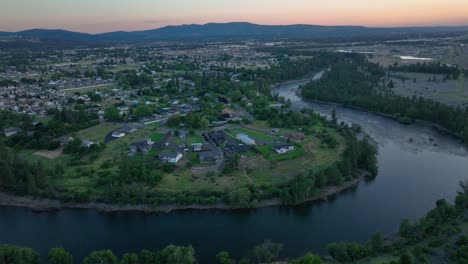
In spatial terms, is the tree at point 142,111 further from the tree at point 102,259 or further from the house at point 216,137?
the tree at point 102,259

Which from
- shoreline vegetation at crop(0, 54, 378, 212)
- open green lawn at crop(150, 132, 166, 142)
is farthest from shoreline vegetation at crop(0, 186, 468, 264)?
open green lawn at crop(150, 132, 166, 142)

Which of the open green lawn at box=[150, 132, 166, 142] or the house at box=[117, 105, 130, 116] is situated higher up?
the house at box=[117, 105, 130, 116]

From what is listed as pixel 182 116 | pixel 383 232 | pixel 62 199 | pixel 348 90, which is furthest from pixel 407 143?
pixel 62 199

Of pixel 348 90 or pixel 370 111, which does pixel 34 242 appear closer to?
pixel 370 111

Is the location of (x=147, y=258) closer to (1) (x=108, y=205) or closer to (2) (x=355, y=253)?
(1) (x=108, y=205)

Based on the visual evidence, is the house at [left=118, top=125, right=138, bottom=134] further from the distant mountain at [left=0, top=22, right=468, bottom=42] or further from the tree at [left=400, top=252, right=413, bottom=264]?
the distant mountain at [left=0, top=22, right=468, bottom=42]

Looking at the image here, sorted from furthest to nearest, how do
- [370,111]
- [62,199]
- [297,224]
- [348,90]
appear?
[348,90]
[370,111]
[62,199]
[297,224]
